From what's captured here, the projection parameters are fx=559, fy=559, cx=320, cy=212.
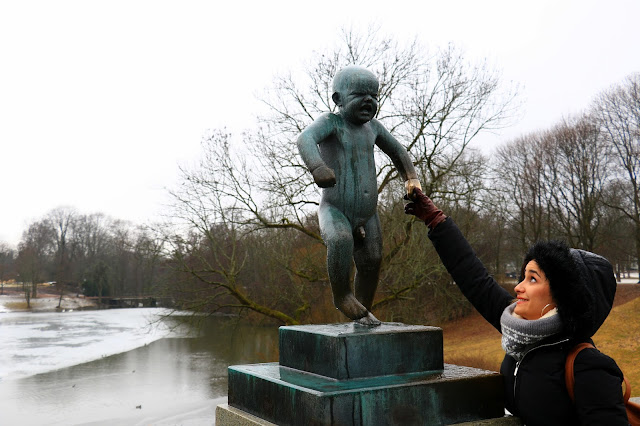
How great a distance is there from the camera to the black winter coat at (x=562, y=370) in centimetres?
193

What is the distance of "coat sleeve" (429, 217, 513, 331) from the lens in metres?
2.62

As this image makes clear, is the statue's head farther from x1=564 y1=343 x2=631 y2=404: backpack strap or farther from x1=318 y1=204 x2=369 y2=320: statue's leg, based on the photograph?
x1=564 y1=343 x2=631 y2=404: backpack strap

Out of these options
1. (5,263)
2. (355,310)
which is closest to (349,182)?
(355,310)

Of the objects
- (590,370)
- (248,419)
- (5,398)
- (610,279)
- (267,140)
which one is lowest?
(5,398)

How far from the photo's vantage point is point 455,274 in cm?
271

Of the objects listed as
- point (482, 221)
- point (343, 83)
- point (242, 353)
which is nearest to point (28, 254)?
point (242, 353)

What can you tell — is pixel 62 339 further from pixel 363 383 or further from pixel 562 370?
pixel 562 370

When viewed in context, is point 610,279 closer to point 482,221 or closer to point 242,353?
point 242,353

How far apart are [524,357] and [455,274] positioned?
558mm

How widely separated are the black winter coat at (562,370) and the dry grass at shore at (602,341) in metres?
11.6

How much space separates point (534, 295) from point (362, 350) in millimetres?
1097

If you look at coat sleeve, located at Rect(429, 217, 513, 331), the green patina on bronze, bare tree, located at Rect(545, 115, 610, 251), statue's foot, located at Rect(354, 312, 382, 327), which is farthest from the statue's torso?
bare tree, located at Rect(545, 115, 610, 251)

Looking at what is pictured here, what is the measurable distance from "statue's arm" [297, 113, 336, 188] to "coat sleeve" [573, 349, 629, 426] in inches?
68.2

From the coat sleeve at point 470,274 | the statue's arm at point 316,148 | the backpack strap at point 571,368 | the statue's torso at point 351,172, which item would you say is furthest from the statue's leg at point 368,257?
the backpack strap at point 571,368
